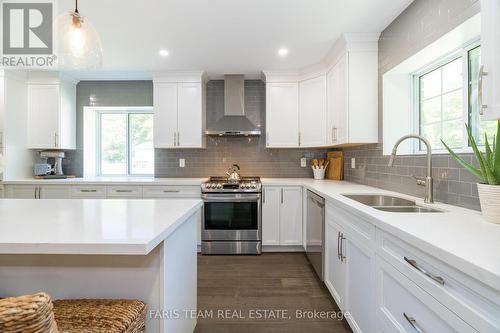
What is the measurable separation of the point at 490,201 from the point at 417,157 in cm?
87

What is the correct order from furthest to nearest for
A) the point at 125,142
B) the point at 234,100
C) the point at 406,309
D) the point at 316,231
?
the point at 125,142
the point at 234,100
the point at 316,231
the point at 406,309

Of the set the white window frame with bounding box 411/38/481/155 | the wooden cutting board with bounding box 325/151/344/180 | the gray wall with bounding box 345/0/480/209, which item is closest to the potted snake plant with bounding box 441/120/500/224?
the gray wall with bounding box 345/0/480/209

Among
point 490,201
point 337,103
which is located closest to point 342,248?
point 490,201

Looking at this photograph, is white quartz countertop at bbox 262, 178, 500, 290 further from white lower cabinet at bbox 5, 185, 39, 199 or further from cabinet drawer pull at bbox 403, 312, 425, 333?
white lower cabinet at bbox 5, 185, 39, 199

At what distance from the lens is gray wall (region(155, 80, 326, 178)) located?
385 centimetres

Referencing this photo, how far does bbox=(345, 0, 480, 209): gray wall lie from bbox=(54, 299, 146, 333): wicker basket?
181 cm

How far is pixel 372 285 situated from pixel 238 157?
9.00 ft

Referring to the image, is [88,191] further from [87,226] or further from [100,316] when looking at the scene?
[100,316]

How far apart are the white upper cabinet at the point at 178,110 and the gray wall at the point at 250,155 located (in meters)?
0.35

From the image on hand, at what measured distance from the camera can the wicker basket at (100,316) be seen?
2.77ft

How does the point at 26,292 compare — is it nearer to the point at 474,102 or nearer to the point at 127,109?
the point at 474,102

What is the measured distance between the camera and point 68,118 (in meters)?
3.69

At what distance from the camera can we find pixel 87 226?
105 centimetres

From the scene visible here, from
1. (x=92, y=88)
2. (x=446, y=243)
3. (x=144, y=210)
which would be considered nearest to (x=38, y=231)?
(x=144, y=210)
